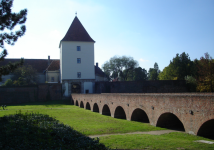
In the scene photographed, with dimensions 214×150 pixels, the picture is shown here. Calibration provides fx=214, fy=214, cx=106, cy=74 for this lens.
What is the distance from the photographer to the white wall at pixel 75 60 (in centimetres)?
4375

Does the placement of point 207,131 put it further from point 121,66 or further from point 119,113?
point 121,66

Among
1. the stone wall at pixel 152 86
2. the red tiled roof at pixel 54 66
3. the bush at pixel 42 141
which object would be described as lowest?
the bush at pixel 42 141

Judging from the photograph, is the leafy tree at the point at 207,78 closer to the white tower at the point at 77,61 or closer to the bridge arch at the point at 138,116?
the white tower at the point at 77,61

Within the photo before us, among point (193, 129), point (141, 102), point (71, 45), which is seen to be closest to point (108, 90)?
point (71, 45)

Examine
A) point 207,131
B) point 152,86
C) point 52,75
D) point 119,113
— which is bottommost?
point 119,113

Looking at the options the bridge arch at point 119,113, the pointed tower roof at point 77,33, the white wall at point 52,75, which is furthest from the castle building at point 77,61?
the bridge arch at point 119,113

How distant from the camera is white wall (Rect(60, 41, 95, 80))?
1722 inches

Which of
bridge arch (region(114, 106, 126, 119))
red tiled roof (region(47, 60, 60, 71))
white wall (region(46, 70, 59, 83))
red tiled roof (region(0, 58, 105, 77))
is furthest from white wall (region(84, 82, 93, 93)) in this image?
bridge arch (region(114, 106, 126, 119))

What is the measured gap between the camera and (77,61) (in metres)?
44.5

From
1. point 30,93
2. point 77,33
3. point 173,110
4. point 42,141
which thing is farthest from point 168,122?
point 77,33

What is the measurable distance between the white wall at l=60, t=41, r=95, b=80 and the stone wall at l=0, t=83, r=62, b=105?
3.21 metres

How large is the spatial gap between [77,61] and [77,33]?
614cm

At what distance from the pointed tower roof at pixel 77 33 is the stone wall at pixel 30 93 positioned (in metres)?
10.3

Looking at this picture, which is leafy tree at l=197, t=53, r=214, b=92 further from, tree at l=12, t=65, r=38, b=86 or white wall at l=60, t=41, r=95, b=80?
tree at l=12, t=65, r=38, b=86
